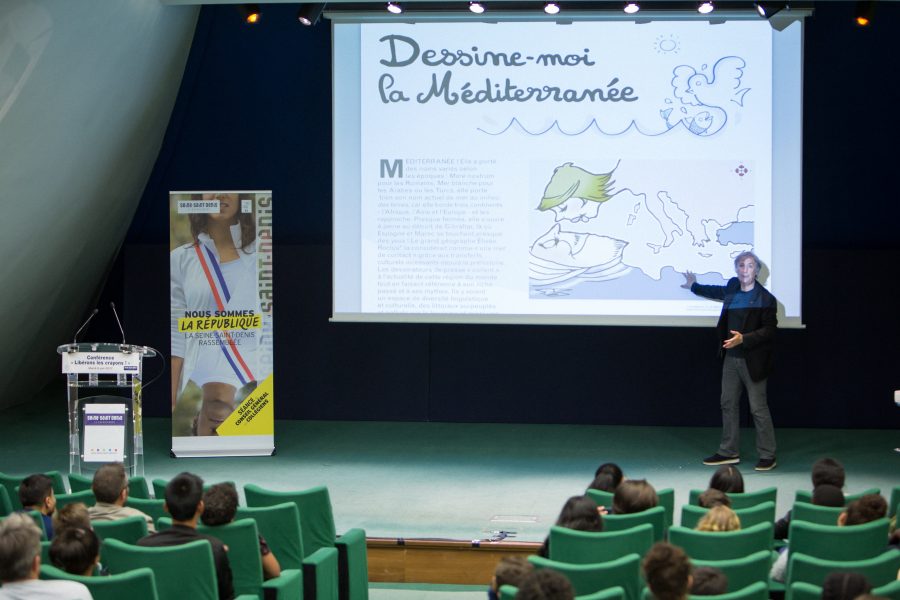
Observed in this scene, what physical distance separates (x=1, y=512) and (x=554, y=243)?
4546mm

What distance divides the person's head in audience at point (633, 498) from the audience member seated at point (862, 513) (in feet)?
1.78

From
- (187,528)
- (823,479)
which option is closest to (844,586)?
(823,479)

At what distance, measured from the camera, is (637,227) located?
29.1 feet

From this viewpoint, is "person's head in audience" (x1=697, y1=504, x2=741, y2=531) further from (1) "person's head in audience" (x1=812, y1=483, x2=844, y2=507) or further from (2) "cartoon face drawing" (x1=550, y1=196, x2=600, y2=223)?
(2) "cartoon face drawing" (x1=550, y1=196, x2=600, y2=223)

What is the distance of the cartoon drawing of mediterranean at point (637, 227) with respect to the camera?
8.78m

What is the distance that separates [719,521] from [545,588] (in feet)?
→ 5.26

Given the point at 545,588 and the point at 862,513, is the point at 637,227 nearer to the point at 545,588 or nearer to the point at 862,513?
the point at 862,513

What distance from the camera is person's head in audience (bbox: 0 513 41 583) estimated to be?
3582 mm

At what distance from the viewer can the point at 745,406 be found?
393 inches

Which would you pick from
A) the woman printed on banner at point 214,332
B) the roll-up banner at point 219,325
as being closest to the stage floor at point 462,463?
the roll-up banner at point 219,325

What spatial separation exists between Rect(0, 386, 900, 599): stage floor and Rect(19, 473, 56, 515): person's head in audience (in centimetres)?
177

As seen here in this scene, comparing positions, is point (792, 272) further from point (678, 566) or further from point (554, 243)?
point (678, 566)

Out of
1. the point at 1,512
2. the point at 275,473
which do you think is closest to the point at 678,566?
the point at 1,512

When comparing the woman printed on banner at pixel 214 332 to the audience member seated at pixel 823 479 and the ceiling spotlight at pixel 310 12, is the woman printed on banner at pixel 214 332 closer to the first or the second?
the ceiling spotlight at pixel 310 12
